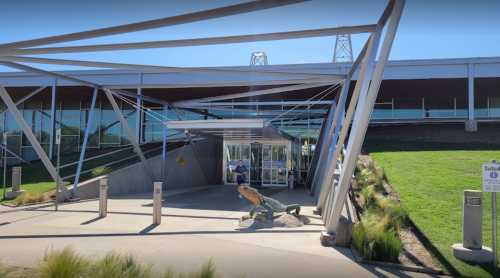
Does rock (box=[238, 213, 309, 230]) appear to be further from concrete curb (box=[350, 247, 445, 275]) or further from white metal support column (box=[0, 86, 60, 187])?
white metal support column (box=[0, 86, 60, 187])

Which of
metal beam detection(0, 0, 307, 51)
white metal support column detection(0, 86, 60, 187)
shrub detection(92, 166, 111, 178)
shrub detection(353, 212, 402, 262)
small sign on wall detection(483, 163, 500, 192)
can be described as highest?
metal beam detection(0, 0, 307, 51)

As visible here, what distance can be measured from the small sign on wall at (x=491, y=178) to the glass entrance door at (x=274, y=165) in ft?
62.4

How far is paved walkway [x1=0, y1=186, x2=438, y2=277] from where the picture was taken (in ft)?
22.7

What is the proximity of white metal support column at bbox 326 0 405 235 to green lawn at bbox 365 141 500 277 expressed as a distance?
1975 mm

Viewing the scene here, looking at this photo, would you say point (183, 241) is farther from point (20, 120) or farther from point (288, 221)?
point (20, 120)

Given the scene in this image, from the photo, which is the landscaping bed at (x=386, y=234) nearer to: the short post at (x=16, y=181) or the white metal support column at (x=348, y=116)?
the white metal support column at (x=348, y=116)

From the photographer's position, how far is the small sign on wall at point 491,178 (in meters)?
7.27

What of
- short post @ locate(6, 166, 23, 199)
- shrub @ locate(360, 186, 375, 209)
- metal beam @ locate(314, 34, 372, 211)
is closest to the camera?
metal beam @ locate(314, 34, 372, 211)

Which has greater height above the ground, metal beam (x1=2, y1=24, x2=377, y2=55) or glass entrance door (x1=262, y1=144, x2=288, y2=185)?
metal beam (x1=2, y1=24, x2=377, y2=55)

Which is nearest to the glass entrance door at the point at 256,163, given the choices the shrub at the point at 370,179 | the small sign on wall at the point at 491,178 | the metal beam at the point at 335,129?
the metal beam at the point at 335,129

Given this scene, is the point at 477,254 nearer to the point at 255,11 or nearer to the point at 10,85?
the point at 255,11

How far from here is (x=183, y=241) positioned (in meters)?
8.92

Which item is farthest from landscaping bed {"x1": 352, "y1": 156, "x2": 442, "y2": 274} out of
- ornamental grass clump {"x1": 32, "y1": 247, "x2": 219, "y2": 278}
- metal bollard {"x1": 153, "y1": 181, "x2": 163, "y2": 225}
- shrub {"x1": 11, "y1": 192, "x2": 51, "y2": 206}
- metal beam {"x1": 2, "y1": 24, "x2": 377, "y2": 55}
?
shrub {"x1": 11, "y1": 192, "x2": 51, "y2": 206}

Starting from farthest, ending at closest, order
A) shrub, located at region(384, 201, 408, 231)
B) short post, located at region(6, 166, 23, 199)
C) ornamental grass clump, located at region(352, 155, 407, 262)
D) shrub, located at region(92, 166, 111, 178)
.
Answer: shrub, located at region(92, 166, 111, 178)
short post, located at region(6, 166, 23, 199)
shrub, located at region(384, 201, 408, 231)
ornamental grass clump, located at region(352, 155, 407, 262)
